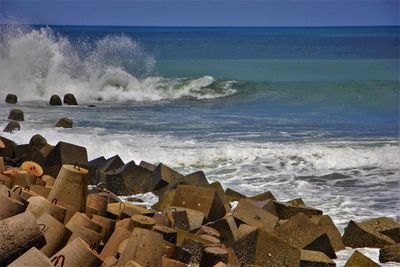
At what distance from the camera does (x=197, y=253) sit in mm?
5461

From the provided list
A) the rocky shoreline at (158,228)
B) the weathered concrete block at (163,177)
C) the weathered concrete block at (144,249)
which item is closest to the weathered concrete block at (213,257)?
the rocky shoreline at (158,228)

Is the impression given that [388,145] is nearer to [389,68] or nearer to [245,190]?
[245,190]

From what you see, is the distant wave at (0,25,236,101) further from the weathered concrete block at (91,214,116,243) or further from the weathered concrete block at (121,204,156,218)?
the weathered concrete block at (91,214,116,243)

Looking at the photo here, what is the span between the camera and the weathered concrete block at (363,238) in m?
6.59

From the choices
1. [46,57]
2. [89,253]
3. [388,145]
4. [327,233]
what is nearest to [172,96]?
[46,57]

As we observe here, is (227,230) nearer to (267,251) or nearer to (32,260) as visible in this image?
(267,251)

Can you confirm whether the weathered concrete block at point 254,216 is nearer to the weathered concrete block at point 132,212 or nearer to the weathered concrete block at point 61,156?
the weathered concrete block at point 132,212

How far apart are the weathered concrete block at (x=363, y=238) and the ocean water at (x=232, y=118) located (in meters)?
0.13

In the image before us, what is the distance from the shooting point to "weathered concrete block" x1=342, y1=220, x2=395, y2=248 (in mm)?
6594

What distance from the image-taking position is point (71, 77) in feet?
86.8

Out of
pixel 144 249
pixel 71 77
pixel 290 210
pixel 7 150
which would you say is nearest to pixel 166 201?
pixel 290 210

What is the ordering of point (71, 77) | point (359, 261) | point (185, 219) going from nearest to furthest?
point (359, 261)
point (185, 219)
point (71, 77)

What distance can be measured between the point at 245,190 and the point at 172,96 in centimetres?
1654

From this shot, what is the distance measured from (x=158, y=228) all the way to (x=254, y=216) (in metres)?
1.72
